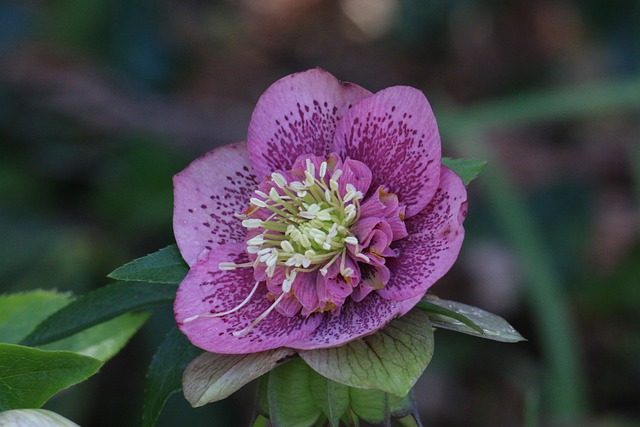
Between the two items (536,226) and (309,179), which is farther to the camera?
(536,226)

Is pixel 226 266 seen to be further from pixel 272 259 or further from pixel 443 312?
pixel 443 312

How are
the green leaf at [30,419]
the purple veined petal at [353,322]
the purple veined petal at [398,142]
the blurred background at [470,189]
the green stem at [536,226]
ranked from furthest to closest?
the blurred background at [470,189]
the green stem at [536,226]
the purple veined petal at [398,142]
the purple veined petal at [353,322]
the green leaf at [30,419]

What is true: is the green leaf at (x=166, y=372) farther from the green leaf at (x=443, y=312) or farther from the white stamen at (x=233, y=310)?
the green leaf at (x=443, y=312)

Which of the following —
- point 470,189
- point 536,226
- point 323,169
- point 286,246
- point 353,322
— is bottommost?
point 353,322

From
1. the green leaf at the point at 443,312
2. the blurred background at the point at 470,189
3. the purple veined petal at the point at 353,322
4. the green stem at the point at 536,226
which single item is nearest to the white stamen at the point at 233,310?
the purple veined petal at the point at 353,322

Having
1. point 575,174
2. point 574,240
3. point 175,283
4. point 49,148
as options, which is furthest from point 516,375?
point 175,283

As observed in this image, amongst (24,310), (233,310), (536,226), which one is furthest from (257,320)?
(536,226)
